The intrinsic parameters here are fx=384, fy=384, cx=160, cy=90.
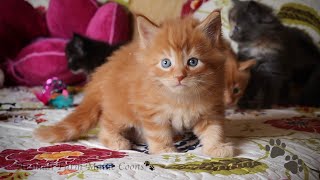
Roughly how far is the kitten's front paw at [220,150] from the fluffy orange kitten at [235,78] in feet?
2.18

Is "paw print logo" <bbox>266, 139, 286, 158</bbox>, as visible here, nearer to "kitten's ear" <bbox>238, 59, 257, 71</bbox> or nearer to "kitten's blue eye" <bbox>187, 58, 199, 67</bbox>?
"kitten's blue eye" <bbox>187, 58, 199, 67</bbox>

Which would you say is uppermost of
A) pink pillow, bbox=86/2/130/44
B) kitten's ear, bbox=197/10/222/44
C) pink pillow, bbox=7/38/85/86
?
pink pillow, bbox=86/2/130/44

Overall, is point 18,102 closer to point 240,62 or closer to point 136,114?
point 136,114

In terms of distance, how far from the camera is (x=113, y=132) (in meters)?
1.26

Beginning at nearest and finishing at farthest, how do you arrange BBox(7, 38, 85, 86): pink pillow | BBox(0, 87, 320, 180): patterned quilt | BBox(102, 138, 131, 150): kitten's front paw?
1. BBox(0, 87, 320, 180): patterned quilt
2. BBox(102, 138, 131, 150): kitten's front paw
3. BBox(7, 38, 85, 86): pink pillow

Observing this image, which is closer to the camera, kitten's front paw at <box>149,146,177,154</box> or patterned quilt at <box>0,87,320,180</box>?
patterned quilt at <box>0,87,320,180</box>

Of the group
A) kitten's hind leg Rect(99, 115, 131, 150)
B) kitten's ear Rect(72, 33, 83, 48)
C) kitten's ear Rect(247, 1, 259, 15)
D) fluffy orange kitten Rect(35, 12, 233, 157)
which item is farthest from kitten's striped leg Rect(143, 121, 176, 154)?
kitten's ear Rect(72, 33, 83, 48)

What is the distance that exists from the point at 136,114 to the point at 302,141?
1.78 ft

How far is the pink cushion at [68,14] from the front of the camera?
7.75 ft

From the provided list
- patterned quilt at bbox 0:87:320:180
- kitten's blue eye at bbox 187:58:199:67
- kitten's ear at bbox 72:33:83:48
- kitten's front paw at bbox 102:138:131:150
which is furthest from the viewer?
kitten's ear at bbox 72:33:83:48

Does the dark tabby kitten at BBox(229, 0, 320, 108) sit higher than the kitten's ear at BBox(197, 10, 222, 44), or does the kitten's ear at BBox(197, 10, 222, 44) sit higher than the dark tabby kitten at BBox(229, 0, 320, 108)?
the dark tabby kitten at BBox(229, 0, 320, 108)

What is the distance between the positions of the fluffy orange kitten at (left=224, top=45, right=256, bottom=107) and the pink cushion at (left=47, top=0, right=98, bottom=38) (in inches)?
40.7

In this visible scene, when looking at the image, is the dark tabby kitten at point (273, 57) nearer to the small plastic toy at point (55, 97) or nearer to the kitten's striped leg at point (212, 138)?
the kitten's striped leg at point (212, 138)

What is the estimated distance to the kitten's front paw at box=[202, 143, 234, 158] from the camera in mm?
1095
